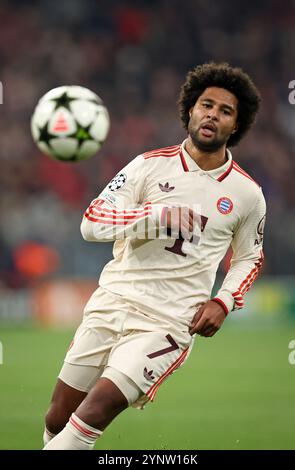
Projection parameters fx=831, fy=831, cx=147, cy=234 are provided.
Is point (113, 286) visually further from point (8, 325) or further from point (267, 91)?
point (267, 91)

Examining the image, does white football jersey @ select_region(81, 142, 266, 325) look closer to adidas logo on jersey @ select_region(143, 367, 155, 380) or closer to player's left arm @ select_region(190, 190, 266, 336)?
player's left arm @ select_region(190, 190, 266, 336)

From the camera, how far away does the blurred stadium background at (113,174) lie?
7.49 metres

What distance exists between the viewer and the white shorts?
4.22m

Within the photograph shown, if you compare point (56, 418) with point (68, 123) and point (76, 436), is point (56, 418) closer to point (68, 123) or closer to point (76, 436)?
point (76, 436)

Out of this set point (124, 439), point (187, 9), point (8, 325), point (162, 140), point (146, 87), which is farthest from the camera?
point (187, 9)

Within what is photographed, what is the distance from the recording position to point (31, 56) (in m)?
18.5

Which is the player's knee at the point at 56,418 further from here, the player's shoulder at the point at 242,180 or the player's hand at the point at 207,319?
the player's shoulder at the point at 242,180

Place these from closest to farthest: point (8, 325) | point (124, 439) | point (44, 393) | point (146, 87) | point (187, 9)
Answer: point (124, 439), point (44, 393), point (8, 325), point (146, 87), point (187, 9)

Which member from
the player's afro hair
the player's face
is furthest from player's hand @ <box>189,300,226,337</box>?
the player's afro hair

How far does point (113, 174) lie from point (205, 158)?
1174 centimetres

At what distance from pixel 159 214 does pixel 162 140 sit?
13.2 metres

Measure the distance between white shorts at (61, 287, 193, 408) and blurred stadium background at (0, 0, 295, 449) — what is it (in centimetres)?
161

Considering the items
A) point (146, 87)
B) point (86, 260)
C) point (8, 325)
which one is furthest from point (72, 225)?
point (146, 87)

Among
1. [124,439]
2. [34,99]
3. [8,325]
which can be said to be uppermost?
[34,99]
